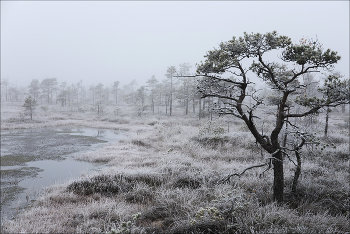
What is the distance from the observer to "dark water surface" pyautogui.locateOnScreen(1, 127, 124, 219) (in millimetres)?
7538


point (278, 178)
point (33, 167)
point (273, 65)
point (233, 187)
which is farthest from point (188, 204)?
A: point (33, 167)

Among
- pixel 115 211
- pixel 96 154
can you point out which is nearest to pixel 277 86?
pixel 115 211

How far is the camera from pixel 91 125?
31.0 m

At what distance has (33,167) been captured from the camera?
1143cm

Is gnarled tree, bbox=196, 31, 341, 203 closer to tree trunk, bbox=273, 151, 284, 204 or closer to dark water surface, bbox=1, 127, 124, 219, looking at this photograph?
tree trunk, bbox=273, 151, 284, 204

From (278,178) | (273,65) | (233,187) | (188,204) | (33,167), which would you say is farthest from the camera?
(33,167)

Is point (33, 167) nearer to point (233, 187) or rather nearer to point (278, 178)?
point (233, 187)

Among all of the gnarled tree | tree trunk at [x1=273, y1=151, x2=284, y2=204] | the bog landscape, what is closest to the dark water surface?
the bog landscape

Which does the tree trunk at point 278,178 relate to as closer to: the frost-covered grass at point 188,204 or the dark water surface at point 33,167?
the frost-covered grass at point 188,204

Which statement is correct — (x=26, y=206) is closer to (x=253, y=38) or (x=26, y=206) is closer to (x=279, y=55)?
(x=253, y=38)

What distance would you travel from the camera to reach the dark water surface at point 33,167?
24.7 feet

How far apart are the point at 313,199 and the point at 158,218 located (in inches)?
183

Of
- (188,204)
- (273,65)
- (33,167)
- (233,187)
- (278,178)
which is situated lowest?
(33,167)

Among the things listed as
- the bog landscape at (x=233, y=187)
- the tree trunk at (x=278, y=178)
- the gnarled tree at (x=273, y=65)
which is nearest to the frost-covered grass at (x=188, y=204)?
the bog landscape at (x=233, y=187)
